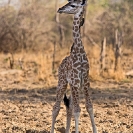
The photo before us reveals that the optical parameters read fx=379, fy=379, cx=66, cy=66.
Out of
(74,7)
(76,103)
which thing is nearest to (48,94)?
(76,103)

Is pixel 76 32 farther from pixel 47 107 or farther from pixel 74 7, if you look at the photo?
pixel 47 107

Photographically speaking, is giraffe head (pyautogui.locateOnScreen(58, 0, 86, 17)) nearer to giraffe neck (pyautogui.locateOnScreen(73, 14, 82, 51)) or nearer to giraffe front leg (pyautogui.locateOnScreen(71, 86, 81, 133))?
giraffe neck (pyautogui.locateOnScreen(73, 14, 82, 51))

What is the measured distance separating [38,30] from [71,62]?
49.9 ft

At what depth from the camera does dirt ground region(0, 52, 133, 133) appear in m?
6.08

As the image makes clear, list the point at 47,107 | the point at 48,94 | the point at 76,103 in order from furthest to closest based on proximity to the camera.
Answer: the point at 48,94 → the point at 47,107 → the point at 76,103

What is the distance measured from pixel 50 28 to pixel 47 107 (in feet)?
A: 46.0

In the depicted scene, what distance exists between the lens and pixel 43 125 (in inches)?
246

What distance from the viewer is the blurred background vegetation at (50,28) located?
750 inches

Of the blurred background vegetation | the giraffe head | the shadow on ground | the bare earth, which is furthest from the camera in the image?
the blurred background vegetation

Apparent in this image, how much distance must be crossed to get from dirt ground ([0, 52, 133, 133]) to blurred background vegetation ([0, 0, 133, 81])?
20.1 feet

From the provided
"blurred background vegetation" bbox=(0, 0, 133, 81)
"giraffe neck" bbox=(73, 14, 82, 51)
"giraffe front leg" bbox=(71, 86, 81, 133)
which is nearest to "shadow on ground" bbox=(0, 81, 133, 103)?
"giraffe front leg" bbox=(71, 86, 81, 133)

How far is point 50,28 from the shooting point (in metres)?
21.4

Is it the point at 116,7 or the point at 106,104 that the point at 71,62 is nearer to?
the point at 106,104

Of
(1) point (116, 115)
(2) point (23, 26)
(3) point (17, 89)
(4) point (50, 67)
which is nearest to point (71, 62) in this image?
(1) point (116, 115)
